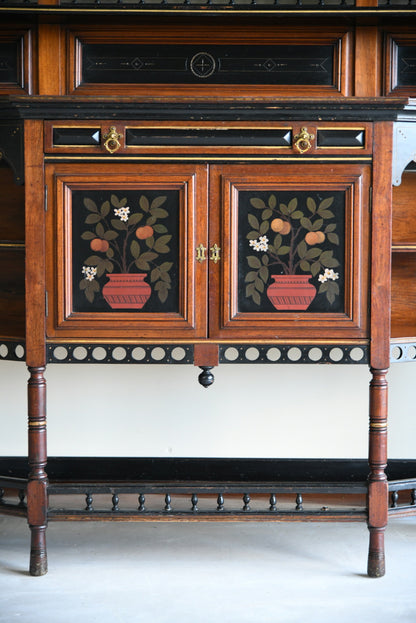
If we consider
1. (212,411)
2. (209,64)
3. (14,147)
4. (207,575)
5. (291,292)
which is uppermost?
(209,64)

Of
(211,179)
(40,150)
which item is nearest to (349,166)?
(211,179)

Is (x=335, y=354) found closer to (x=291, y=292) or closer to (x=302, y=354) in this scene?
(x=302, y=354)

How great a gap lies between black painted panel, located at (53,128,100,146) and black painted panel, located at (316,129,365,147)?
0.91 m

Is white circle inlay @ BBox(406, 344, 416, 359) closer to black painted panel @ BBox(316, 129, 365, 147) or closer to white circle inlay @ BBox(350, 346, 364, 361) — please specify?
white circle inlay @ BBox(350, 346, 364, 361)

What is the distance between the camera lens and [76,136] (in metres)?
3.11

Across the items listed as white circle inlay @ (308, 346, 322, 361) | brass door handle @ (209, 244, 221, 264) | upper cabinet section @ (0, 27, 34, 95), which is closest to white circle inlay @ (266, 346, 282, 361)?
white circle inlay @ (308, 346, 322, 361)

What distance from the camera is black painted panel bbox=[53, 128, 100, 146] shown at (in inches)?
122

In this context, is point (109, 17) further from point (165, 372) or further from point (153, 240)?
point (165, 372)

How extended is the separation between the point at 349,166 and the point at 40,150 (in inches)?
49.0

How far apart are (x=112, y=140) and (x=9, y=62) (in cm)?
89

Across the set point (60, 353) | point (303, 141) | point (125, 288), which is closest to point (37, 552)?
point (60, 353)

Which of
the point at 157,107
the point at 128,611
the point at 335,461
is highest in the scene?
the point at 157,107

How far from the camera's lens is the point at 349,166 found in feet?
10.2

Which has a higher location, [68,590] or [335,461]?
[335,461]
